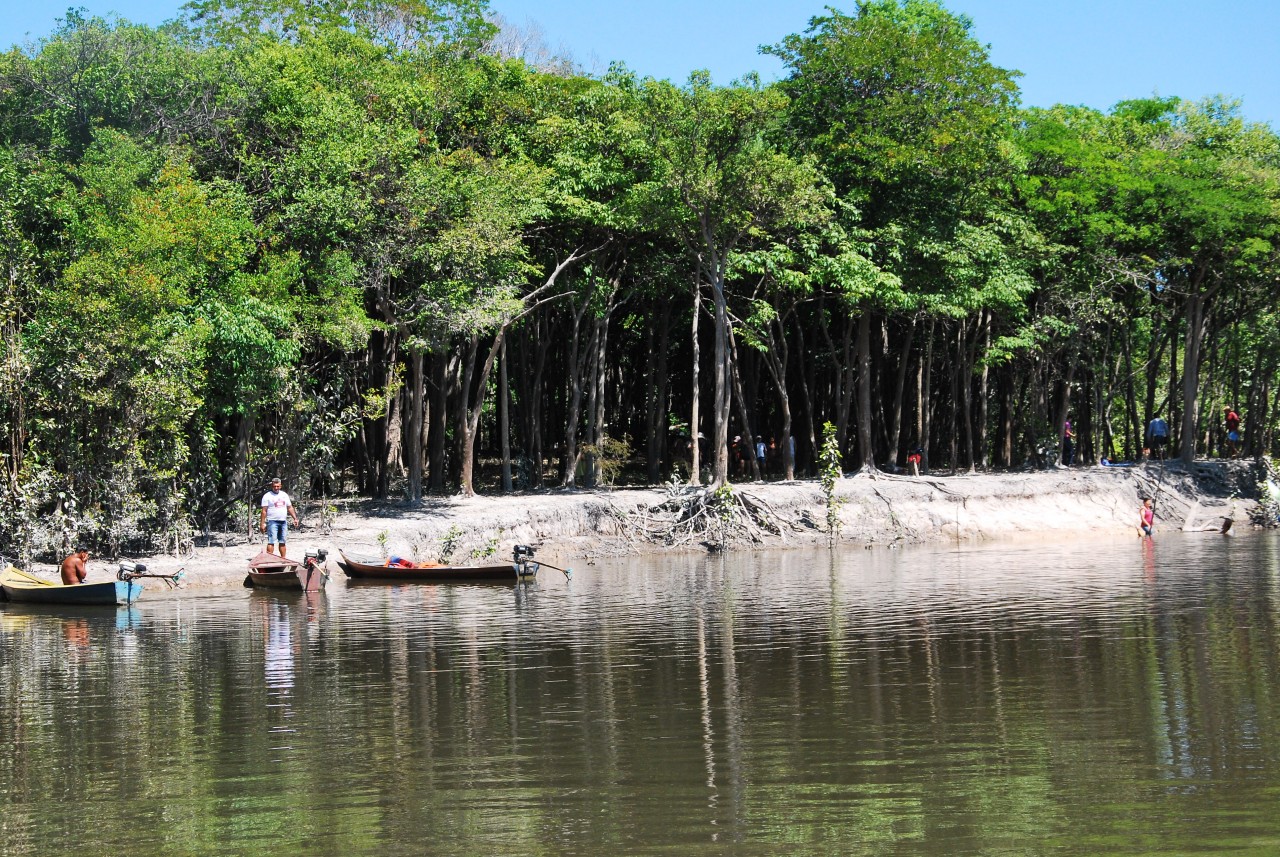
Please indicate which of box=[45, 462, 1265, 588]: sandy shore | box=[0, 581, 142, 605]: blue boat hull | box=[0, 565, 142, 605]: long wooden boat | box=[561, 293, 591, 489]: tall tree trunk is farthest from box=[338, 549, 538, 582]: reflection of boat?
box=[561, 293, 591, 489]: tall tree trunk

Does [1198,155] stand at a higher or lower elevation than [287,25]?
lower

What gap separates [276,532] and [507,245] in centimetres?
889

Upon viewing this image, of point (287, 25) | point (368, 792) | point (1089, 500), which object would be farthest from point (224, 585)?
point (1089, 500)

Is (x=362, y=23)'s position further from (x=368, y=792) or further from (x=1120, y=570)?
(x=368, y=792)

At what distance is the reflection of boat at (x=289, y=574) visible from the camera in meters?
26.4

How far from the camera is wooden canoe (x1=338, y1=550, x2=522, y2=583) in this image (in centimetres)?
2783

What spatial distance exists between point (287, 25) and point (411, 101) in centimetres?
1111

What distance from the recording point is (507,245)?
105 feet

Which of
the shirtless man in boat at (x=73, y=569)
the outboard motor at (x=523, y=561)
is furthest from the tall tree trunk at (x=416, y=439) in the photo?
the shirtless man in boat at (x=73, y=569)

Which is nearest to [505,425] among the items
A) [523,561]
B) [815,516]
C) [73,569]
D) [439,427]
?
[439,427]

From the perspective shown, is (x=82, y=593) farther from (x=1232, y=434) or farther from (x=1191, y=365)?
(x=1232, y=434)

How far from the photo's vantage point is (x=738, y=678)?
1569 centimetres

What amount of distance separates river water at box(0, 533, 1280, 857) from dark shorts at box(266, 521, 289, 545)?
4.25 m

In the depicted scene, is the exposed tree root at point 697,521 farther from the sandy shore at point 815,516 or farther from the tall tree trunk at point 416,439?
the tall tree trunk at point 416,439
